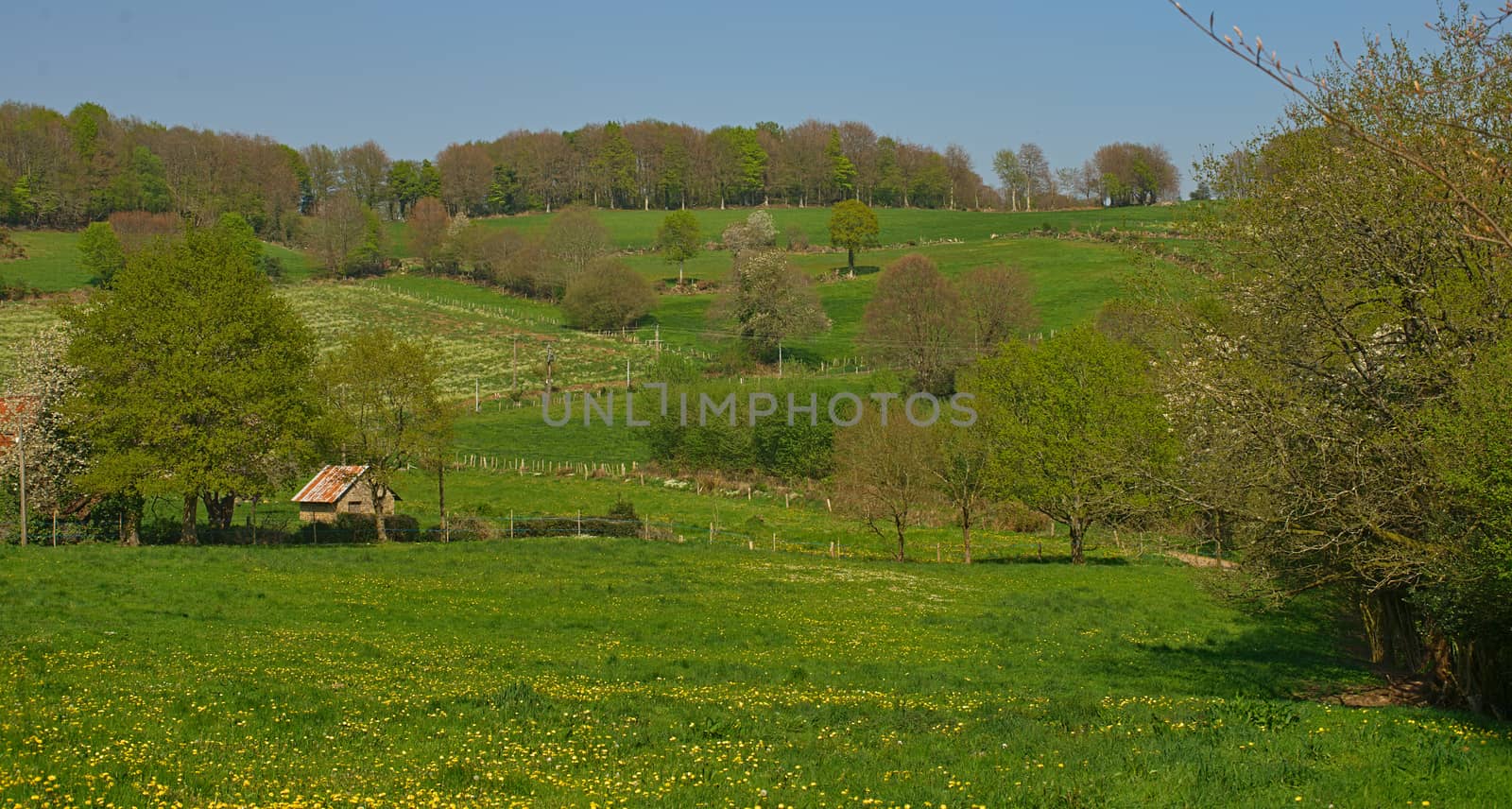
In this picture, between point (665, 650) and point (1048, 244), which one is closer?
point (665, 650)

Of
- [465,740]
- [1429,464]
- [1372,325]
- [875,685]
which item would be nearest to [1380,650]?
[1372,325]

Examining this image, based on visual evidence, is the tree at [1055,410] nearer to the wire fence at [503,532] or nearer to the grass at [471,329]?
the wire fence at [503,532]

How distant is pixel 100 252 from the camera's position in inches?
4609

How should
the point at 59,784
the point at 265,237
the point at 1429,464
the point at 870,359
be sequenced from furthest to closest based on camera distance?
the point at 265,237
the point at 870,359
the point at 1429,464
the point at 59,784

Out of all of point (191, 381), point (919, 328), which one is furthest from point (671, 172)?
point (191, 381)

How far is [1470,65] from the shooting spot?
1759 centimetres

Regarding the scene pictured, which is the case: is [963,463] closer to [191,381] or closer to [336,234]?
[191,381]

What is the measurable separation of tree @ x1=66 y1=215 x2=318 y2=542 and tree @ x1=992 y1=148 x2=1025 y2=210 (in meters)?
158

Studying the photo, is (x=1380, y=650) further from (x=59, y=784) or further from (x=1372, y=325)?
(x=59, y=784)

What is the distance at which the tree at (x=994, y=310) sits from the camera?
87.8 metres

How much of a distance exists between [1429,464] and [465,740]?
1422 cm

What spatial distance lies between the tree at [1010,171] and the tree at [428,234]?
93587 millimetres

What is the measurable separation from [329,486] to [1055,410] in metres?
35.6

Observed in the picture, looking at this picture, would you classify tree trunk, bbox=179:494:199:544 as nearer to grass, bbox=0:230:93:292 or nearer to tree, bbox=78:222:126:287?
grass, bbox=0:230:93:292
